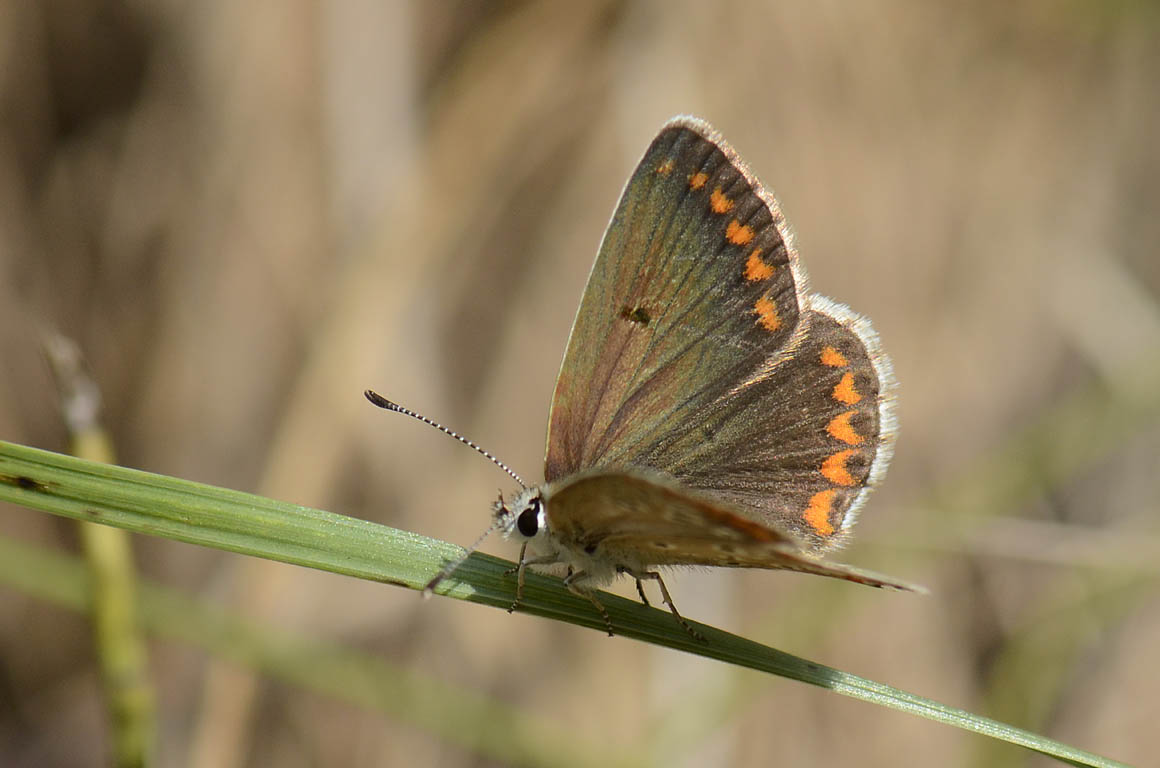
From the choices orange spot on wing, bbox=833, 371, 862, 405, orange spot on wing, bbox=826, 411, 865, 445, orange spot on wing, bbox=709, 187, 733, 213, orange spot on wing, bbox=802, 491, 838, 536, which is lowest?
orange spot on wing, bbox=802, 491, 838, 536

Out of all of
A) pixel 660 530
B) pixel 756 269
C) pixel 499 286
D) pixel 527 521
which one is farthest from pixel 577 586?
pixel 499 286

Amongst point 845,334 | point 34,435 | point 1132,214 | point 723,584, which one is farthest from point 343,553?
point 1132,214

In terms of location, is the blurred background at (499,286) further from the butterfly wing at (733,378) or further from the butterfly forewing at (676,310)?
the butterfly forewing at (676,310)

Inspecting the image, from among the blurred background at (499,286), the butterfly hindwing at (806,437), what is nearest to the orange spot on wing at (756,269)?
the butterfly hindwing at (806,437)

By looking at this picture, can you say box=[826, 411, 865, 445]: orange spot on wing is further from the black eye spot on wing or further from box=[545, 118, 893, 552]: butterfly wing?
the black eye spot on wing

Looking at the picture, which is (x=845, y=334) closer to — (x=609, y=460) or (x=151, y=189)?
(x=609, y=460)

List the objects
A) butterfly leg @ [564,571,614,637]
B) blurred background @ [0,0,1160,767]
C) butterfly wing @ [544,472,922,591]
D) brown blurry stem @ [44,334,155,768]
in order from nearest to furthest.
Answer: butterfly wing @ [544,472,922,591] → brown blurry stem @ [44,334,155,768] → butterfly leg @ [564,571,614,637] → blurred background @ [0,0,1160,767]

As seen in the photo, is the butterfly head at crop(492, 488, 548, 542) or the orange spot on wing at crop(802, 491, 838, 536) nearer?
the butterfly head at crop(492, 488, 548, 542)

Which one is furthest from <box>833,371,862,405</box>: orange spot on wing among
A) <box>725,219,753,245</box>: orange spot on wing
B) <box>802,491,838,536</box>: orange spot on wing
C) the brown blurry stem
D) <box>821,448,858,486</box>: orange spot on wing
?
the brown blurry stem
